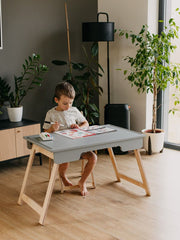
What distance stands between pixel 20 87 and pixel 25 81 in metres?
0.31

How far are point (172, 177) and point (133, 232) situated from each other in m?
1.32

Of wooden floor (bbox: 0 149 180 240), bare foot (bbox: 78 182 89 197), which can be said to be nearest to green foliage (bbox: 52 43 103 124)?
wooden floor (bbox: 0 149 180 240)

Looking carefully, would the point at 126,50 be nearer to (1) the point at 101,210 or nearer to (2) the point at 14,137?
(2) the point at 14,137

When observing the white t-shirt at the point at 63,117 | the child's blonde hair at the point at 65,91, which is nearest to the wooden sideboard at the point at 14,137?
the white t-shirt at the point at 63,117

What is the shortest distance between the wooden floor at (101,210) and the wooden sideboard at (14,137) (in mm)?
220

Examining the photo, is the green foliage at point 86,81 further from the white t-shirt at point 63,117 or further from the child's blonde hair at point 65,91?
the child's blonde hair at point 65,91

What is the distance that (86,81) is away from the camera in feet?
17.5

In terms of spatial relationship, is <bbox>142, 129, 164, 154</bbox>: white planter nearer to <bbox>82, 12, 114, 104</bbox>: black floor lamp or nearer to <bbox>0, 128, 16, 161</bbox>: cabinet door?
<bbox>82, 12, 114, 104</bbox>: black floor lamp

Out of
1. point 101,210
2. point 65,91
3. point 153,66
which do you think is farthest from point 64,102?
point 153,66

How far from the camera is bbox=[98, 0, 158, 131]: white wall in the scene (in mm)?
4855

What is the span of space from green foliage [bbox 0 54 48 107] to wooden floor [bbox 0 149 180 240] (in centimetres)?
86

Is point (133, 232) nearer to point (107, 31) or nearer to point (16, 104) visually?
point (16, 104)

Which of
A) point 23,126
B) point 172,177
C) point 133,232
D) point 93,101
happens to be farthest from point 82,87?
point 133,232

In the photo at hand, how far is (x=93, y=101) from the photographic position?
560cm
